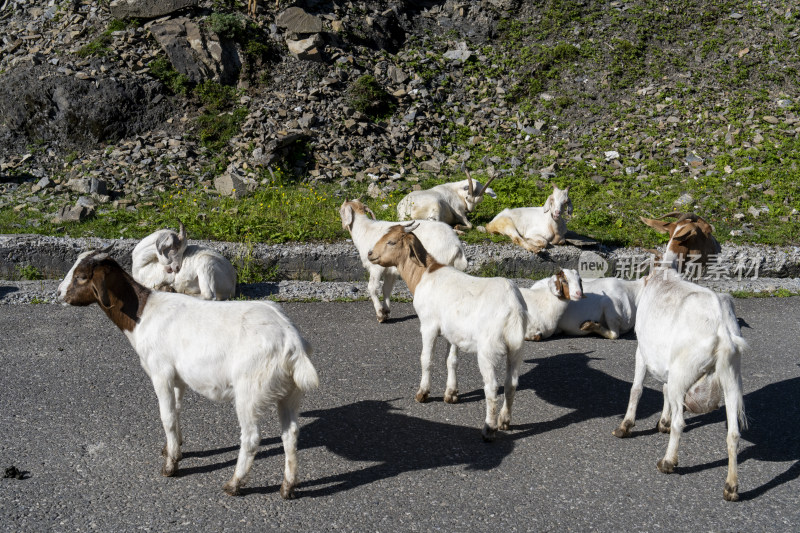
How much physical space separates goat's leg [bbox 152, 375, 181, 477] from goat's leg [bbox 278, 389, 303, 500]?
0.82 metres

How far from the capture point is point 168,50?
15.1m

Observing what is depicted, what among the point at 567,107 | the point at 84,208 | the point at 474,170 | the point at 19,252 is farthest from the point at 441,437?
the point at 567,107

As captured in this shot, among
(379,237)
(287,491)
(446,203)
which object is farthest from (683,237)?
(446,203)

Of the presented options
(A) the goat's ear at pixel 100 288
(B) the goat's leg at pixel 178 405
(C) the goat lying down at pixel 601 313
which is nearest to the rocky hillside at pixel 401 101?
(C) the goat lying down at pixel 601 313

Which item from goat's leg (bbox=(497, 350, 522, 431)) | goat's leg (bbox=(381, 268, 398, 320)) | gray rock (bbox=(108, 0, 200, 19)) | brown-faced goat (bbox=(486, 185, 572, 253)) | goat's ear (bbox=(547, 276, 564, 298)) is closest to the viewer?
goat's leg (bbox=(497, 350, 522, 431))

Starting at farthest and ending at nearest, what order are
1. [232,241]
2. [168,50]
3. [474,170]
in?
[168,50], [474,170], [232,241]

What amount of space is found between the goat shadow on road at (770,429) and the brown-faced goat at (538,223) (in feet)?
14.1

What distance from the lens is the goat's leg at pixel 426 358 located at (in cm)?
635

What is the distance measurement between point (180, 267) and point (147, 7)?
9385mm

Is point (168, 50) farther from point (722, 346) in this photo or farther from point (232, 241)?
point (722, 346)

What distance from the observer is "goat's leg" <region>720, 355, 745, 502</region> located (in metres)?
5.02

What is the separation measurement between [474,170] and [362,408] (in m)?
8.59

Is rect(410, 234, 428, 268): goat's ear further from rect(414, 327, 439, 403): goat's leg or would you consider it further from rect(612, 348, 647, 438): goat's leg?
rect(612, 348, 647, 438): goat's leg

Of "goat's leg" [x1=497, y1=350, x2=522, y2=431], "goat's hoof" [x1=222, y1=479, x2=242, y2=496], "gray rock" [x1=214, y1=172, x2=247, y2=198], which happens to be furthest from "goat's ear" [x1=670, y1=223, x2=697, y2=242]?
"gray rock" [x1=214, y1=172, x2=247, y2=198]
